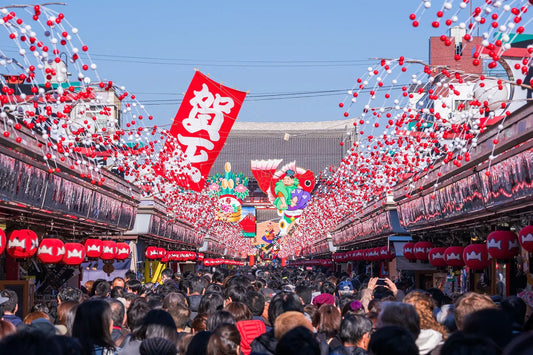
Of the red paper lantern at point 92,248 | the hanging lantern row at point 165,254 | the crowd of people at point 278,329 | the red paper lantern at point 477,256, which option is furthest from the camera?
the hanging lantern row at point 165,254

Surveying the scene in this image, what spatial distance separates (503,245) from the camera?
10.4 metres

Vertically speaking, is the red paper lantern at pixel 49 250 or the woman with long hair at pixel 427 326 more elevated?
the red paper lantern at pixel 49 250

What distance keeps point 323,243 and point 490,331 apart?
129ft

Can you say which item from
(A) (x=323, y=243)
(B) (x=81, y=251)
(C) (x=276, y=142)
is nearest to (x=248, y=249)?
(C) (x=276, y=142)

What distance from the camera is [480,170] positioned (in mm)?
11672

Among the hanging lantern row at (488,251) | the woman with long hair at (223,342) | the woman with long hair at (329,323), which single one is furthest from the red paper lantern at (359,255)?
the woman with long hair at (223,342)

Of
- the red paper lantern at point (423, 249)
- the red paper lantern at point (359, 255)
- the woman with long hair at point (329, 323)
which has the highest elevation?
the red paper lantern at point (359, 255)

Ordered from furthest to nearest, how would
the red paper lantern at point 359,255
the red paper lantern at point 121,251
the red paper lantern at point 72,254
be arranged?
the red paper lantern at point 359,255
the red paper lantern at point 121,251
the red paper lantern at point 72,254

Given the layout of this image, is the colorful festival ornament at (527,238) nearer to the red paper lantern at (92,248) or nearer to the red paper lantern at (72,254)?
the red paper lantern at (72,254)

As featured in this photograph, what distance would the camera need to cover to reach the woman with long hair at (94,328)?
19.3 ft

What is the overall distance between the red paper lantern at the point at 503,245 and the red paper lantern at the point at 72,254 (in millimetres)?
7279

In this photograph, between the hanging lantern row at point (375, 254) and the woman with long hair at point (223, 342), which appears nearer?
the woman with long hair at point (223, 342)

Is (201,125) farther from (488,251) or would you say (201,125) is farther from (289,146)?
(289,146)

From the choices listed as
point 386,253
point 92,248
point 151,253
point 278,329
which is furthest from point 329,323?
point 151,253
